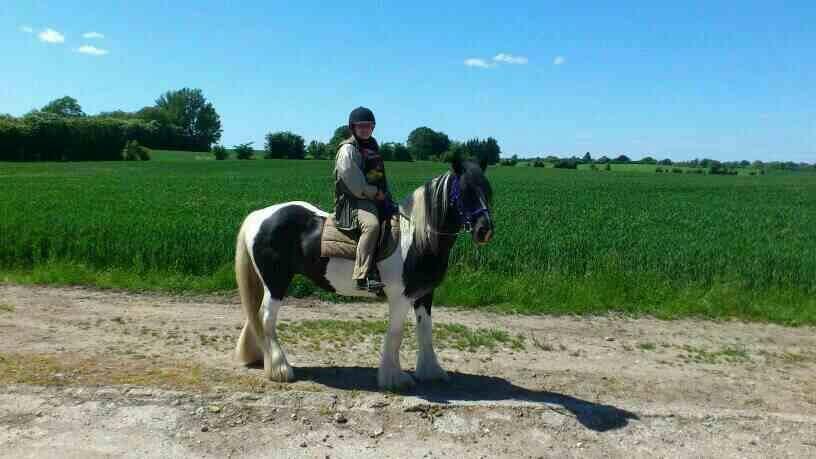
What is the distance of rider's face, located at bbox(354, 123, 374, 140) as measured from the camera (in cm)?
539

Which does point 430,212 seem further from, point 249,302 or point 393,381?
point 249,302

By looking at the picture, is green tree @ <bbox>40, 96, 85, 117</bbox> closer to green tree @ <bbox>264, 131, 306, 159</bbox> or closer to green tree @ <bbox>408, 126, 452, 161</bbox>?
green tree @ <bbox>264, 131, 306, 159</bbox>

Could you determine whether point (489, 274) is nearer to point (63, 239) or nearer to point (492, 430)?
point (492, 430)

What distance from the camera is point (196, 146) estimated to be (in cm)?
9281

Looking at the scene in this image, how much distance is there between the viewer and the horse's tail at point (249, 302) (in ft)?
20.1

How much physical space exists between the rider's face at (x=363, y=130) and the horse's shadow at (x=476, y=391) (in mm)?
2369

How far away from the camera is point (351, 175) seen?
5.30 metres

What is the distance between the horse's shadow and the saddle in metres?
1.28

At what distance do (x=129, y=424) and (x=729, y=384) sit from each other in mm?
5693

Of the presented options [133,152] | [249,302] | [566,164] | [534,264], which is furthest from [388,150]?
[249,302]

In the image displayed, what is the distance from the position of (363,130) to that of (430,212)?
96 cm

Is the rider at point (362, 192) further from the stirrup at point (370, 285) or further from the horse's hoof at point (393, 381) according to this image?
the horse's hoof at point (393, 381)

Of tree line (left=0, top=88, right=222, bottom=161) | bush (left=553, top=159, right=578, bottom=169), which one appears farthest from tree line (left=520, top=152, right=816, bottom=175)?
tree line (left=0, top=88, right=222, bottom=161)

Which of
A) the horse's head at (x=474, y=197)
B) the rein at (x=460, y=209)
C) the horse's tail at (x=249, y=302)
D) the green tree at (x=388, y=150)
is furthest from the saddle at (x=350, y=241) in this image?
the green tree at (x=388, y=150)
